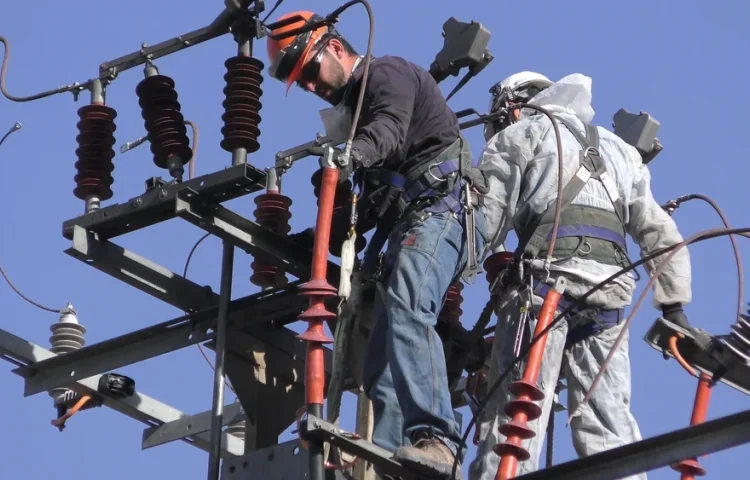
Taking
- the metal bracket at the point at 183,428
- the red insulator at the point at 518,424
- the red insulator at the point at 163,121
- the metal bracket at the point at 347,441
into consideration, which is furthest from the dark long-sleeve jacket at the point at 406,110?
the metal bracket at the point at 183,428

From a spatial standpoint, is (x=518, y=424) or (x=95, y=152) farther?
(x=95, y=152)

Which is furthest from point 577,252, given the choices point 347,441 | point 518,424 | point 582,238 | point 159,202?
point 159,202

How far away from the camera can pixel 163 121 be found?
11672 mm

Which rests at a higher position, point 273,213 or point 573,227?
point 273,213

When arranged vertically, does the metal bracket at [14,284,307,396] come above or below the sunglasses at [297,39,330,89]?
below

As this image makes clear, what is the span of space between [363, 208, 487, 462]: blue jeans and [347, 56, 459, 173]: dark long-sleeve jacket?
1.39 feet

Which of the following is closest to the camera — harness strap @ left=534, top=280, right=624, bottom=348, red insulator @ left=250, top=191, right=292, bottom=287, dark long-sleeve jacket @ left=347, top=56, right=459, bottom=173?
dark long-sleeve jacket @ left=347, top=56, right=459, bottom=173

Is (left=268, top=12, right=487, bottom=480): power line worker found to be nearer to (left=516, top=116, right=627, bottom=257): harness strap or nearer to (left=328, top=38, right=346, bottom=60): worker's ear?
(left=328, top=38, right=346, bottom=60): worker's ear

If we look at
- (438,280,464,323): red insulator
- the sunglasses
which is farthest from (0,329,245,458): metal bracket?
the sunglasses

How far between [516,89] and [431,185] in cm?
158

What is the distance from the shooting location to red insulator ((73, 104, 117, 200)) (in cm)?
1185

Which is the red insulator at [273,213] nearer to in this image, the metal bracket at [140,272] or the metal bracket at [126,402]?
the metal bracket at [140,272]

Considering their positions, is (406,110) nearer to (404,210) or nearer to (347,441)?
(404,210)

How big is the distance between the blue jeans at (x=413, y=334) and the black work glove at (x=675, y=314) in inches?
43.8
